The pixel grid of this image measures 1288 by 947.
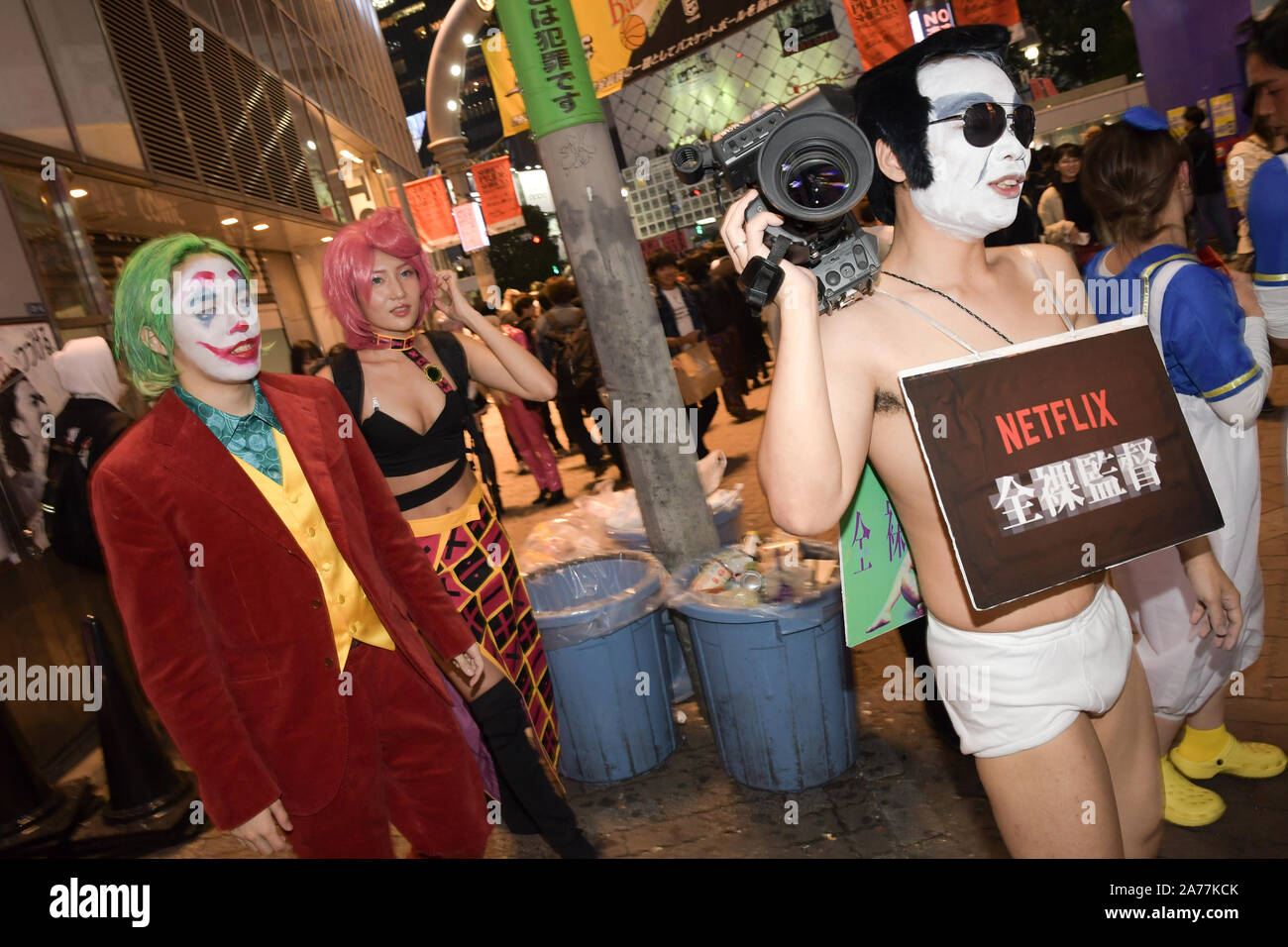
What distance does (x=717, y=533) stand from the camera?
13.4 ft

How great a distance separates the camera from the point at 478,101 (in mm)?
111688

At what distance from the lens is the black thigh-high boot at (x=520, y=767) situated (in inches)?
108

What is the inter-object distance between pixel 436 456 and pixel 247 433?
91cm

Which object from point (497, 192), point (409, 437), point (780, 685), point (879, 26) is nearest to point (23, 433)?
point (409, 437)

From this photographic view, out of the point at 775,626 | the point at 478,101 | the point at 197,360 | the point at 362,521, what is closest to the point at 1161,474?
the point at 775,626

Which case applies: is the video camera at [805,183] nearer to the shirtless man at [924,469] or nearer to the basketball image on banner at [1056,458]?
the shirtless man at [924,469]

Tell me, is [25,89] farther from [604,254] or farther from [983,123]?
[983,123]

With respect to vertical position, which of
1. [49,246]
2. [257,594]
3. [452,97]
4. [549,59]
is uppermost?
[452,97]

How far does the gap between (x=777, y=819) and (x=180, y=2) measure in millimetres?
9626

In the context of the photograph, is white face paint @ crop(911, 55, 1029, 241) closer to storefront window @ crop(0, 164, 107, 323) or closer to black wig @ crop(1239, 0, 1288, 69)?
black wig @ crop(1239, 0, 1288, 69)

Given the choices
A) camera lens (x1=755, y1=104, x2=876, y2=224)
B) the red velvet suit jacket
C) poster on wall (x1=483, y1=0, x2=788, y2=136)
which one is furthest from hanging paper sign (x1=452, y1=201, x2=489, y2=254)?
camera lens (x1=755, y1=104, x2=876, y2=224)

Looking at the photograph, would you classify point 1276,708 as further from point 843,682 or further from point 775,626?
point 775,626

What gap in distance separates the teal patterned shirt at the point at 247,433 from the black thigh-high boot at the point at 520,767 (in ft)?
3.62

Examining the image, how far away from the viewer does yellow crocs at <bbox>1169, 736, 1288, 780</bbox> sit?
8.69 feet
